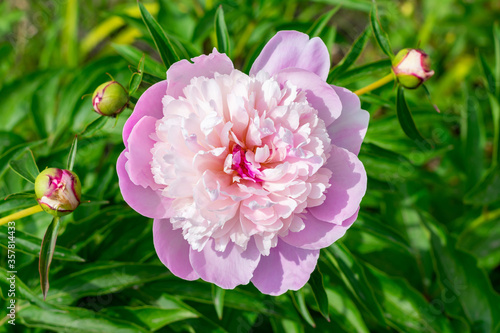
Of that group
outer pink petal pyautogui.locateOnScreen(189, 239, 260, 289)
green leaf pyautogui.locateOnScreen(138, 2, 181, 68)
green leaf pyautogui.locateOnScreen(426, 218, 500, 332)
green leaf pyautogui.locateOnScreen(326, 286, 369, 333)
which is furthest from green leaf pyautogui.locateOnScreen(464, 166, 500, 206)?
green leaf pyautogui.locateOnScreen(138, 2, 181, 68)

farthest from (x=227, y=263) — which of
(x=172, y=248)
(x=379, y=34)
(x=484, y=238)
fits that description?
(x=484, y=238)

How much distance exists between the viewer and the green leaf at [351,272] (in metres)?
1.05

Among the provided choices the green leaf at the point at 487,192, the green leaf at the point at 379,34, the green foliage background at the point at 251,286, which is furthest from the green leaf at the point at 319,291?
the green leaf at the point at 487,192

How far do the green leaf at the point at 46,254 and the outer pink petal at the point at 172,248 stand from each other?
0.59ft

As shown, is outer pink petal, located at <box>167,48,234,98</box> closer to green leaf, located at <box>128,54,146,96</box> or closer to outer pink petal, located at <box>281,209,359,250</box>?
green leaf, located at <box>128,54,146,96</box>

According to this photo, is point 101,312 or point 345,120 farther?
point 101,312

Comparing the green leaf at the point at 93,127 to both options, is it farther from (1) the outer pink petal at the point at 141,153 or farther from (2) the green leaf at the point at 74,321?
(2) the green leaf at the point at 74,321

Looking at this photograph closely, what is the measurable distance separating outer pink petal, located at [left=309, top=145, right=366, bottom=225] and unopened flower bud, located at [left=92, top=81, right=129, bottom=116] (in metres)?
0.39

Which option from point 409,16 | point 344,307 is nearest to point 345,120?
point 344,307

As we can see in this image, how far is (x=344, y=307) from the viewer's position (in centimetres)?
127

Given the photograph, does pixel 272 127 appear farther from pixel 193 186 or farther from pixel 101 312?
pixel 101 312

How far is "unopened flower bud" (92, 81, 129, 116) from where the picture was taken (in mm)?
801

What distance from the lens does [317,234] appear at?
79cm

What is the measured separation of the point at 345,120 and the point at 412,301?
29.6 inches
